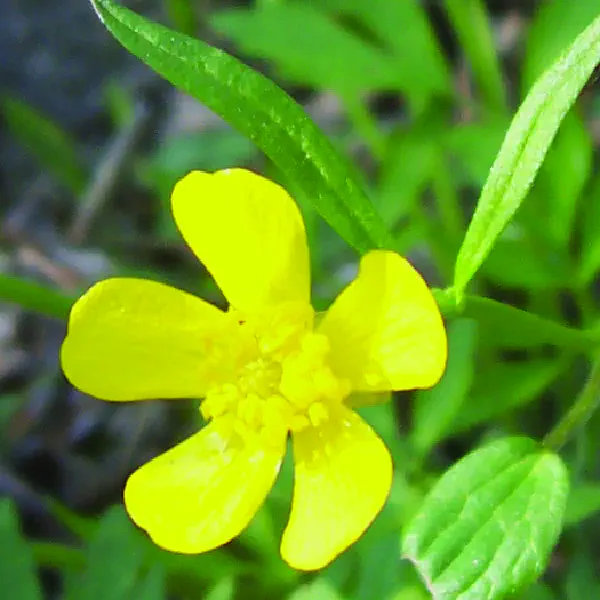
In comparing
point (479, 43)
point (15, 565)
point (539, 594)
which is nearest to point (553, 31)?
point (479, 43)

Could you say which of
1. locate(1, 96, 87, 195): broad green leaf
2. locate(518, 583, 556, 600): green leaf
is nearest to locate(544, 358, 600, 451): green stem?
locate(518, 583, 556, 600): green leaf

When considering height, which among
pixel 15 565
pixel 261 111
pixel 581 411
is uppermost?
pixel 261 111

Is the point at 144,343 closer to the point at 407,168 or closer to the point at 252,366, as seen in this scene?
the point at 252,366

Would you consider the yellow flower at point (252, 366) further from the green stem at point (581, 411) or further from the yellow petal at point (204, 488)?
the green stem at point (581, 411)

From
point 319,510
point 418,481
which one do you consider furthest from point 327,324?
point 418,481

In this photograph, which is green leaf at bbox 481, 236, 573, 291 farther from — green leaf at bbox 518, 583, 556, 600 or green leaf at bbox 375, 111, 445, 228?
green leaf at bbox 518, 583, 556, 600

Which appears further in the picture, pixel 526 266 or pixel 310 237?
pixel 310 237

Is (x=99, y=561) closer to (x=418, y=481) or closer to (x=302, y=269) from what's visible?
(x=418, y=481)
